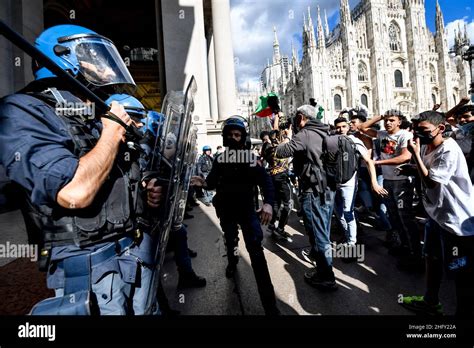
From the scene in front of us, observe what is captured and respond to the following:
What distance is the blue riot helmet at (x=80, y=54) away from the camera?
1462mm

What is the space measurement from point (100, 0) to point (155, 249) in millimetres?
14257

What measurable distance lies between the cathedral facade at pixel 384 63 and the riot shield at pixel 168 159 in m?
47.1

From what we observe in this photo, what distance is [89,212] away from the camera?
3.97 ft

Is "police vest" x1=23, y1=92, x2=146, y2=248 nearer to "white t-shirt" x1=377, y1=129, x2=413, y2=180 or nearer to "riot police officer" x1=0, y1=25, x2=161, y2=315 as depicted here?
"riot police officer" x1=0, y1=25, x2=161, y2=315

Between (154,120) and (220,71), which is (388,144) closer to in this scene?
(154,120)

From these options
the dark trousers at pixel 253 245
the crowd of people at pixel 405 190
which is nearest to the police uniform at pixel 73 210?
the dark trousers at pixel 253 245

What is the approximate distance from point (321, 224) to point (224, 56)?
898cm

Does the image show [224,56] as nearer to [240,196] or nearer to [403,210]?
[240,196]

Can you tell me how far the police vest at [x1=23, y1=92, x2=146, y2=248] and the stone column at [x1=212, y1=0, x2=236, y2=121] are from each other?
847cm

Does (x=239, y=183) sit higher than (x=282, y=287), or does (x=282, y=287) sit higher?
(x=239, y=183)

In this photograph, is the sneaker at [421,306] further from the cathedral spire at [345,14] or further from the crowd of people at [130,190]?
the cathedral spire at [345,14]

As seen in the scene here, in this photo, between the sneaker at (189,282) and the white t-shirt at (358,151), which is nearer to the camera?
the sneaker at (189,282)

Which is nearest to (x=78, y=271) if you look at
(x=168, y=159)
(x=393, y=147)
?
(x=168, y=159)

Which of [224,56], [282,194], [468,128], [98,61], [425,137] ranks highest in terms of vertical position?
[224,56]
